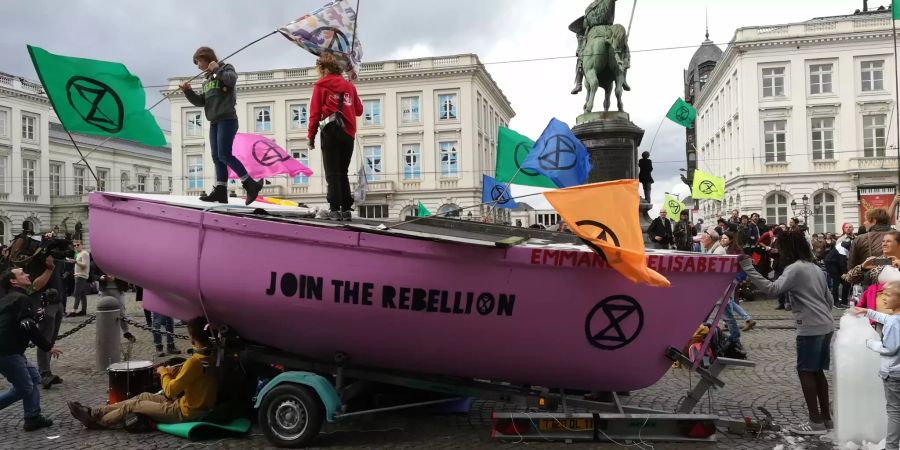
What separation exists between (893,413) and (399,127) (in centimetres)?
4557

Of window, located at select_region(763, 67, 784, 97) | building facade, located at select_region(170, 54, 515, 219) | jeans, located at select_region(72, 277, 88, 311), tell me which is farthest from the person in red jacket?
window, located at select_region(763, 67, 784, 97)

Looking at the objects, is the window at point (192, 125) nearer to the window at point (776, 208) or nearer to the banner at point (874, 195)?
the window at point (776, 208)

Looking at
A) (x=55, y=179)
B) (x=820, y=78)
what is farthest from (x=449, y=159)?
(x=55, y=179)

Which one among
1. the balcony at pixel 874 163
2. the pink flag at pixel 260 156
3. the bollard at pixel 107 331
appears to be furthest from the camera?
the balcony at pixel 874 163

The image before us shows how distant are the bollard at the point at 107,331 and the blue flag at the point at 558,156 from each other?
6171mm

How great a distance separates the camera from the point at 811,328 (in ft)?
17.6

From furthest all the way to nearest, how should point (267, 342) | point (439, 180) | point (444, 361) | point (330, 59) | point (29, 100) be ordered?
point (29, 100) < point (439, 180) < point (330, 59) < point (267, 342) < point (444, 361)

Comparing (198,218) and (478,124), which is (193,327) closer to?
(198,218)

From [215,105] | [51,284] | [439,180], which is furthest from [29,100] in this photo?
[215,105]

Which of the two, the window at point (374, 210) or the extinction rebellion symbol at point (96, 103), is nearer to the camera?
the extinction rebellion symbol at point (96, 103)

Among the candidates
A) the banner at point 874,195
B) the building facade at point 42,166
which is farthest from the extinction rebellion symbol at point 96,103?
the building facade at point 42,166

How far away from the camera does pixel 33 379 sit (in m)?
6.12

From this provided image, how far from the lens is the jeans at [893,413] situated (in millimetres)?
4430

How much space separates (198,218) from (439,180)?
43.2m
